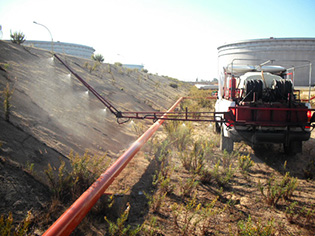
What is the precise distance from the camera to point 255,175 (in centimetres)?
493

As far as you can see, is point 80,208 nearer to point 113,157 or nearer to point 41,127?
point 113,157

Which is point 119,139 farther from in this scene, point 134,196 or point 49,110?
point 134,196

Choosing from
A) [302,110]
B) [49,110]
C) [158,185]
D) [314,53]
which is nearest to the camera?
[158,185]

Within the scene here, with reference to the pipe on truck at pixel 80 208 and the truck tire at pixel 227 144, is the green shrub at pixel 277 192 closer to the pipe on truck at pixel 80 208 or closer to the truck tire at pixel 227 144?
the truck tire at pixel 227 144

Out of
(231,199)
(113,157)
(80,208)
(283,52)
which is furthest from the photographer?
(283,52)

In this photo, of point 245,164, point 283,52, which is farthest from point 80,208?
point 283,52

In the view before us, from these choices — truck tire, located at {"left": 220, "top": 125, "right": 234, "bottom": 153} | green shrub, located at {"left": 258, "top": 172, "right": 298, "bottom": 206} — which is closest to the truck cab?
truck tire, located at {"left": 220, "top": 125, "right": 234, "bottom": 153}

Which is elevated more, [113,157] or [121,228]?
[113,157]

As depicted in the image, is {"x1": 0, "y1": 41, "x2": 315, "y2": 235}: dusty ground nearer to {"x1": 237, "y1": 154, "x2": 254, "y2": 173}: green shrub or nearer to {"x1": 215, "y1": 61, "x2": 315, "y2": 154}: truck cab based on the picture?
{"x1": 237, "y1": 154, "x2": 254, "y2": 173}: green shrub

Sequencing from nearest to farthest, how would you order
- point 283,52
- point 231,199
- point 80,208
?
point 80,208 → point 231,199 → point 283,52

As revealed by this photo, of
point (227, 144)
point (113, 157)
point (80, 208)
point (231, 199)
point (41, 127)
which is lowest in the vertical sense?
point (231, 199)

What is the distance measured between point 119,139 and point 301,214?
16.4 ft

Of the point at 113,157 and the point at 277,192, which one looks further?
the point at 113,157

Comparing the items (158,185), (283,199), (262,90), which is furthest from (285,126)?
(158,185)
